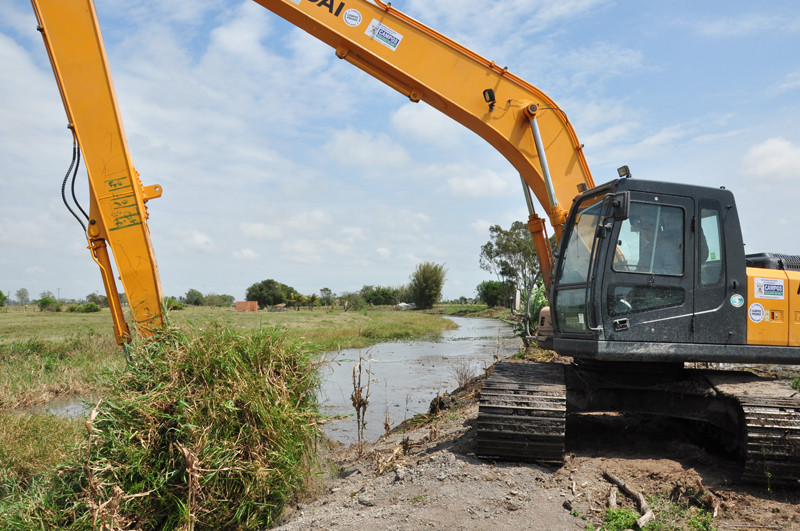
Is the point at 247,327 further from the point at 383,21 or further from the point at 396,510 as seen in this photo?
the point at 383,21

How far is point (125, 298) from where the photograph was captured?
5508 millimetres

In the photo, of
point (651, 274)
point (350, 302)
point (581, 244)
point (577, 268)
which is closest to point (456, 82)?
point (581, 244)

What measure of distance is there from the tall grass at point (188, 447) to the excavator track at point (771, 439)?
3.63 meters

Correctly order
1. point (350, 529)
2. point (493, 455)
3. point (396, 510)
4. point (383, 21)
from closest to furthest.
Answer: point (350, 529) → point (396, 510) → point (493, 455) → point (383, 21)

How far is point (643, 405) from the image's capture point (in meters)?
5.76

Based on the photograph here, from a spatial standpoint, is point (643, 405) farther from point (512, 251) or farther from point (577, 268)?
point (512, 251)

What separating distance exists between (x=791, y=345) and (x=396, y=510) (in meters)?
4.01

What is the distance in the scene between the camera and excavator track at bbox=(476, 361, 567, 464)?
195 inches

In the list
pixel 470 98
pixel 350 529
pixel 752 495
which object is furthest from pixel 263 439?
pixel 470 98

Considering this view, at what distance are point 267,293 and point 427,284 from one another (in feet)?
57.5

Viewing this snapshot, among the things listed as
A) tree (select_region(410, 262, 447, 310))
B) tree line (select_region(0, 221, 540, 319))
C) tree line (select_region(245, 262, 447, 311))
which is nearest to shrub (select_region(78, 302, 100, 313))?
tree line (select_region(0, 221, 540, 319))

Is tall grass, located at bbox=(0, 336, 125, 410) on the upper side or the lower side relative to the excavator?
lower

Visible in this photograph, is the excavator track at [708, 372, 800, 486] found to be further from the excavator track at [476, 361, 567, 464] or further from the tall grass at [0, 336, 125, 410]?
the tall grass at [0, 336, 125, 410]

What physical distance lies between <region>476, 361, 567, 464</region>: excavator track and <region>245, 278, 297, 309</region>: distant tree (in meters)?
51.8
